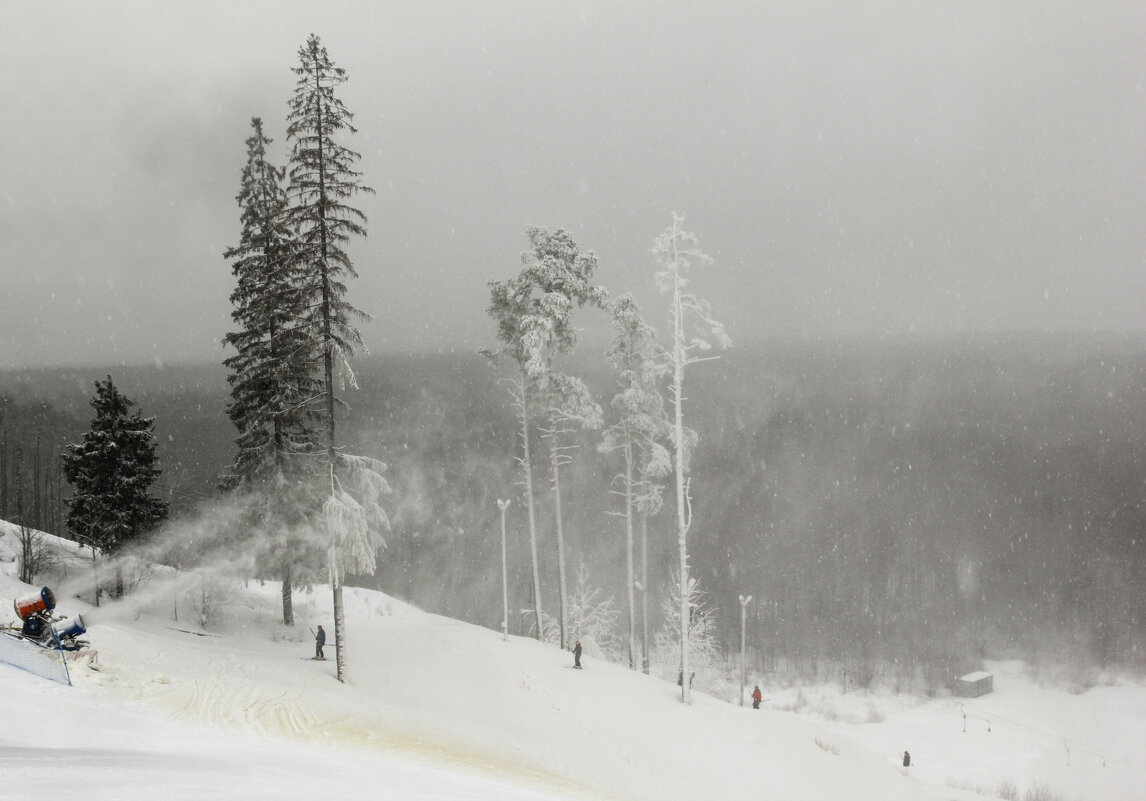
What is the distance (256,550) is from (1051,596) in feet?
503

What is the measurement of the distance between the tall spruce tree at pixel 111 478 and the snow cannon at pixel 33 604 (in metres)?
10.8

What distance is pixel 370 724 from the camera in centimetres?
1641

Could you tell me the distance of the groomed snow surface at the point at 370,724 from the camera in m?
9.15

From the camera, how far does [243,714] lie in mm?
14812

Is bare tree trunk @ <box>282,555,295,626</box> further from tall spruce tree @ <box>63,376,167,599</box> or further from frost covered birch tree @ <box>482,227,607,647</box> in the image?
frost covered birch tree @ <box>482,227,607,647</box>

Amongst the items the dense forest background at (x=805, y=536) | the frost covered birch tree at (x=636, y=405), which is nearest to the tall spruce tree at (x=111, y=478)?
the frost covered birch tree at (x=636, y=405)

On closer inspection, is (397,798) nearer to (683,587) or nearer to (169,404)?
(683,587)

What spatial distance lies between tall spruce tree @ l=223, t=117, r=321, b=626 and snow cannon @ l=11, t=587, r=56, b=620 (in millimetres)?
10936

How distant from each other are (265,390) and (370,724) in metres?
14.3

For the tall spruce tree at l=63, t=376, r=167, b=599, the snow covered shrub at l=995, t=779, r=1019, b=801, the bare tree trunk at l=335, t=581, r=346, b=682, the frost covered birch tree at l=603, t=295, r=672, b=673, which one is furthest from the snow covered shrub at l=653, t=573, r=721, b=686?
the tall spruce tree at l=63, t=376, r=167, b=599

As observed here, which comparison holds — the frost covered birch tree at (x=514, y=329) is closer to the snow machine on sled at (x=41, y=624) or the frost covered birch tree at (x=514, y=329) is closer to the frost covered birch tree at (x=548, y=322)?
the frost covered birch tree at (x=548, y=322)

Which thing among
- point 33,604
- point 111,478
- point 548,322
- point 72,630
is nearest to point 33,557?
point 111,478

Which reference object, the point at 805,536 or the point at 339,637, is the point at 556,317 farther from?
the point at 805,536

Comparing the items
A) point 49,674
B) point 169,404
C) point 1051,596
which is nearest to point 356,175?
point 49,674
